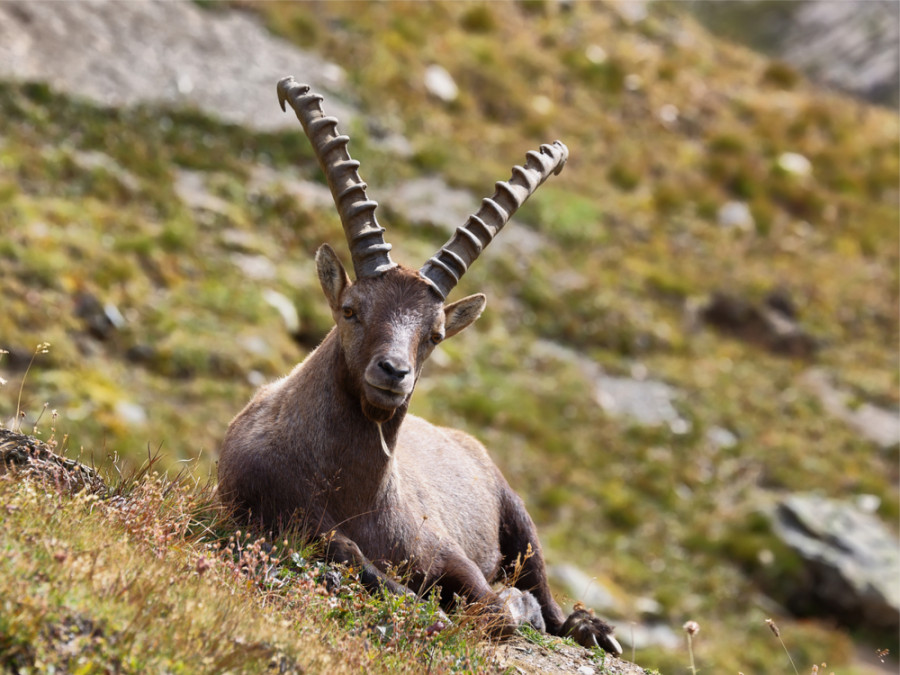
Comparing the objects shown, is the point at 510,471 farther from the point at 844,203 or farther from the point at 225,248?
the point at 844,203

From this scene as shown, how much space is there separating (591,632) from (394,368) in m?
2.83

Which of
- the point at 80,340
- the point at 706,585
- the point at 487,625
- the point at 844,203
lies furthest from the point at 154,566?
the point at 844,203

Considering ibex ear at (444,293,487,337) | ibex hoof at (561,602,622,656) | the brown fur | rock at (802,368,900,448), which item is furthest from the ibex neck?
rock at (802,368,900,448)

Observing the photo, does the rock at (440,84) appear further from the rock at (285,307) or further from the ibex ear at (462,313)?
the ibex ear at (462,313)

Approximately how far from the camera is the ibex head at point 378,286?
748 centimetres

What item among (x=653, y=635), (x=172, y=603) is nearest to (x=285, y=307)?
(x=653, y=635)

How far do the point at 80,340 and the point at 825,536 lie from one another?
42.4 ft

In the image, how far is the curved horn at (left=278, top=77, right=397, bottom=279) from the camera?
8016 mm

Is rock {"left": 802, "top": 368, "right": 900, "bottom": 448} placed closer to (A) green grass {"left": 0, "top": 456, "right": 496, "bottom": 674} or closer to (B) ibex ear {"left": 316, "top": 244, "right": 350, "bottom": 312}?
(B) ibex ear {"left": 316, "top": 244, "right": 350, "bottom": 312}

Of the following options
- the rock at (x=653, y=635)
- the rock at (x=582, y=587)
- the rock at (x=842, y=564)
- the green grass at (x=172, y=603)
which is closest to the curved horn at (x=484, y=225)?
the green grass at (x=172, y=603)

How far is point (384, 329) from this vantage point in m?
7.66

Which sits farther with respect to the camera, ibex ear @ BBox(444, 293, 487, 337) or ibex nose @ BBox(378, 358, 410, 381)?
ibex ear @ BBox(444, 293, 487, 337)

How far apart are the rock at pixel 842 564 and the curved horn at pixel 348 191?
13.6m

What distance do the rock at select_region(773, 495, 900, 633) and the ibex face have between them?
13116 mm
